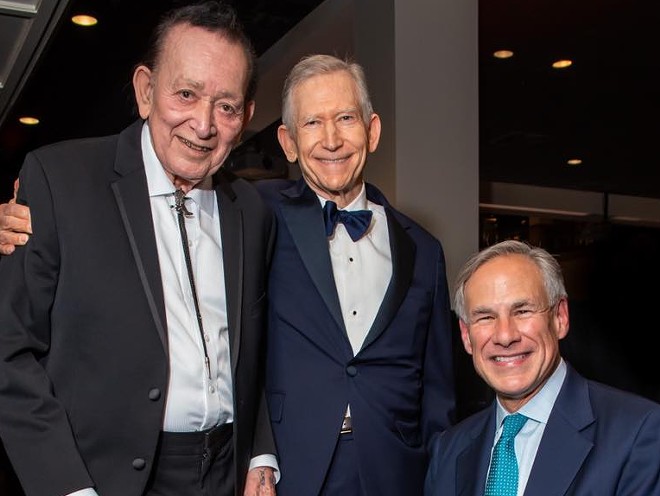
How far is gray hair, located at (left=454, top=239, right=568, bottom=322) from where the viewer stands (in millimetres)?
2131

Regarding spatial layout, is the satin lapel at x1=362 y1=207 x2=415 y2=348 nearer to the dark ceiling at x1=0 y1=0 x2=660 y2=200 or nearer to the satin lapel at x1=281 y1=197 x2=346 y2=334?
the satin lapel at x1=281 y1=197 x2=346 y2=334

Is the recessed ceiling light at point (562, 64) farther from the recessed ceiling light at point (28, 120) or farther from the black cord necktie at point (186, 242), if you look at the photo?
the recessed ceiling light at point (28, 120)

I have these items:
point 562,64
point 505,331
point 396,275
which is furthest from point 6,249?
point 562,64

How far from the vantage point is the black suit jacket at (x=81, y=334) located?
169 centimetres

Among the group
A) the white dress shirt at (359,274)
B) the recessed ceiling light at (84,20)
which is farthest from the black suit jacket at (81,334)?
the recessed ceiling light at (84,20)

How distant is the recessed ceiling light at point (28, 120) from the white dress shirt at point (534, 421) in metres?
7.23

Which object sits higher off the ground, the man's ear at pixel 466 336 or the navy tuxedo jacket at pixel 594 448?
the man's ear at pixel 466 336

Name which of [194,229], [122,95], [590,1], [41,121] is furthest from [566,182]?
[194,229]

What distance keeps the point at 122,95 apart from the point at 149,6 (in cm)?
Answer: 174

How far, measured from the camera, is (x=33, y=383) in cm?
169

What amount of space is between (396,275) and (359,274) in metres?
0.10

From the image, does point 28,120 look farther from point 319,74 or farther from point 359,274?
point 359,274

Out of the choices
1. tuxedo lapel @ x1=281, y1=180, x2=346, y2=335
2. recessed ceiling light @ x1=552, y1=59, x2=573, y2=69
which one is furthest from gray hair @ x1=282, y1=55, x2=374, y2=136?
recessed ceiling light @ x1=552, y1=59, x2=573, y2=69

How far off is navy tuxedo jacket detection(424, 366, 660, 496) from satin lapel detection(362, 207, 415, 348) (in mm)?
425
